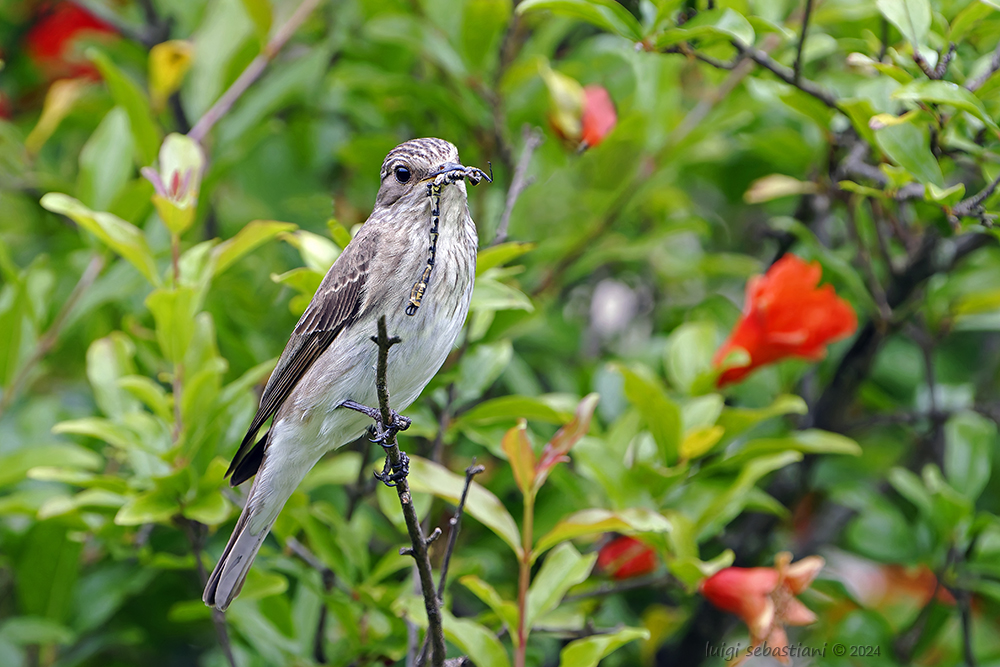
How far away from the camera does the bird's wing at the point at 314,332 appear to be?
2.60 m

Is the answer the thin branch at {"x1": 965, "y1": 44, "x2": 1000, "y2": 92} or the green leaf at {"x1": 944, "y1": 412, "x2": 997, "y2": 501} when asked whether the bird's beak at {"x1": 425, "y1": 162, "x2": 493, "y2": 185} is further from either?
the green leaf at {"x1": 944, "y1": 412, "x2": 997, "y2": 501}

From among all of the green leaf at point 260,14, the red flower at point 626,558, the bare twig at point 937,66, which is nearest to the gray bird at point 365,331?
the red flower at point 626,558

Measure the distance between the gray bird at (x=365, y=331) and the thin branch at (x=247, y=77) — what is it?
1269 millimetres

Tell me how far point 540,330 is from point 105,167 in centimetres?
182

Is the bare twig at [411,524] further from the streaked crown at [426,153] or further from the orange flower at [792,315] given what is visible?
the orange flower at [792,315]

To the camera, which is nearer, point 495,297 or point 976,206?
point 976,206

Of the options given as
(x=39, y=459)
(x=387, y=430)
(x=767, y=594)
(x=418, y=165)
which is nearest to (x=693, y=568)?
(x=767, y=594)

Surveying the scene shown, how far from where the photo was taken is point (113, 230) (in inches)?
110

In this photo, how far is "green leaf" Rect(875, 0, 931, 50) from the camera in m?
2.53

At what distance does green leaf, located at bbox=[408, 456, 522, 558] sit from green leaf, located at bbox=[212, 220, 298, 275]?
0.76 m

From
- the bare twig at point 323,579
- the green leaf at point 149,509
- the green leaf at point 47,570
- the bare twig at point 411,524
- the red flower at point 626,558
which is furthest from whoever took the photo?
the green leaf at point 47,570

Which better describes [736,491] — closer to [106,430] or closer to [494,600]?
[494,600]

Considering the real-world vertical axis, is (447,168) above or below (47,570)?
above

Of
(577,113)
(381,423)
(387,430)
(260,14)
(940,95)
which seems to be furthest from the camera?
(260,14)
